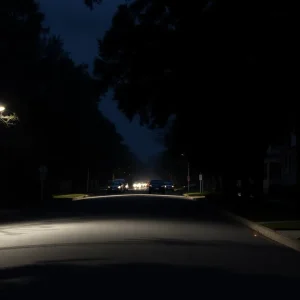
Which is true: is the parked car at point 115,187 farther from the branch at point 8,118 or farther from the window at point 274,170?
the branch at point 8,118

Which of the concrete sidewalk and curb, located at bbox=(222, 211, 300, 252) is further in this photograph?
the concrete sidewalk

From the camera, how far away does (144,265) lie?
15.5 meters

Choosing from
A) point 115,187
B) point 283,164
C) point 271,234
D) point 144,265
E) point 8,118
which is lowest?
point 144,265

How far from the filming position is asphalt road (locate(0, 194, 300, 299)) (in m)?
12.2

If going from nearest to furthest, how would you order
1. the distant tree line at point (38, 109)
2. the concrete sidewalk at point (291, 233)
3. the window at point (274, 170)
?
the concrete sidewalk at point (291, 233), the distant tree line at point (38, 109), the window at point (274, 170)

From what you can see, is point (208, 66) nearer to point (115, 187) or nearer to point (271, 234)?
point (271, 234)

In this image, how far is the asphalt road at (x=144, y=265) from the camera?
1222 cm

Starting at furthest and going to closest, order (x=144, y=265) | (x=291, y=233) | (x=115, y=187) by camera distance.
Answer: (x=115, y=187), (x=291, y=233), (x=144, y=265)

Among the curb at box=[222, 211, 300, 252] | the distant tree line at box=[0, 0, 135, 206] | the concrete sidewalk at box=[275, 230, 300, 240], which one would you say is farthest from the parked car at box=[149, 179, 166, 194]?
the concrete sidewalk at box=[275, 230, 300, 240]

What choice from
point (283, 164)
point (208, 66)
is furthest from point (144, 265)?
point (283, 164)

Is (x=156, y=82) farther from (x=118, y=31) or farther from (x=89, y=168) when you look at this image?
(x=89, y=168)

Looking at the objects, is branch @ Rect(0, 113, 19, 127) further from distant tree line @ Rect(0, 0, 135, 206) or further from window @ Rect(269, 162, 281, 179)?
window @ Rect(269, 162, 281, 179)

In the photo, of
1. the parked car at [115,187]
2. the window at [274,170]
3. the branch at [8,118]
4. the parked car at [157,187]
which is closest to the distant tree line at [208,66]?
the branch at [8,118]

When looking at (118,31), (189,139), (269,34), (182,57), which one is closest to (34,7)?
(189,139)
